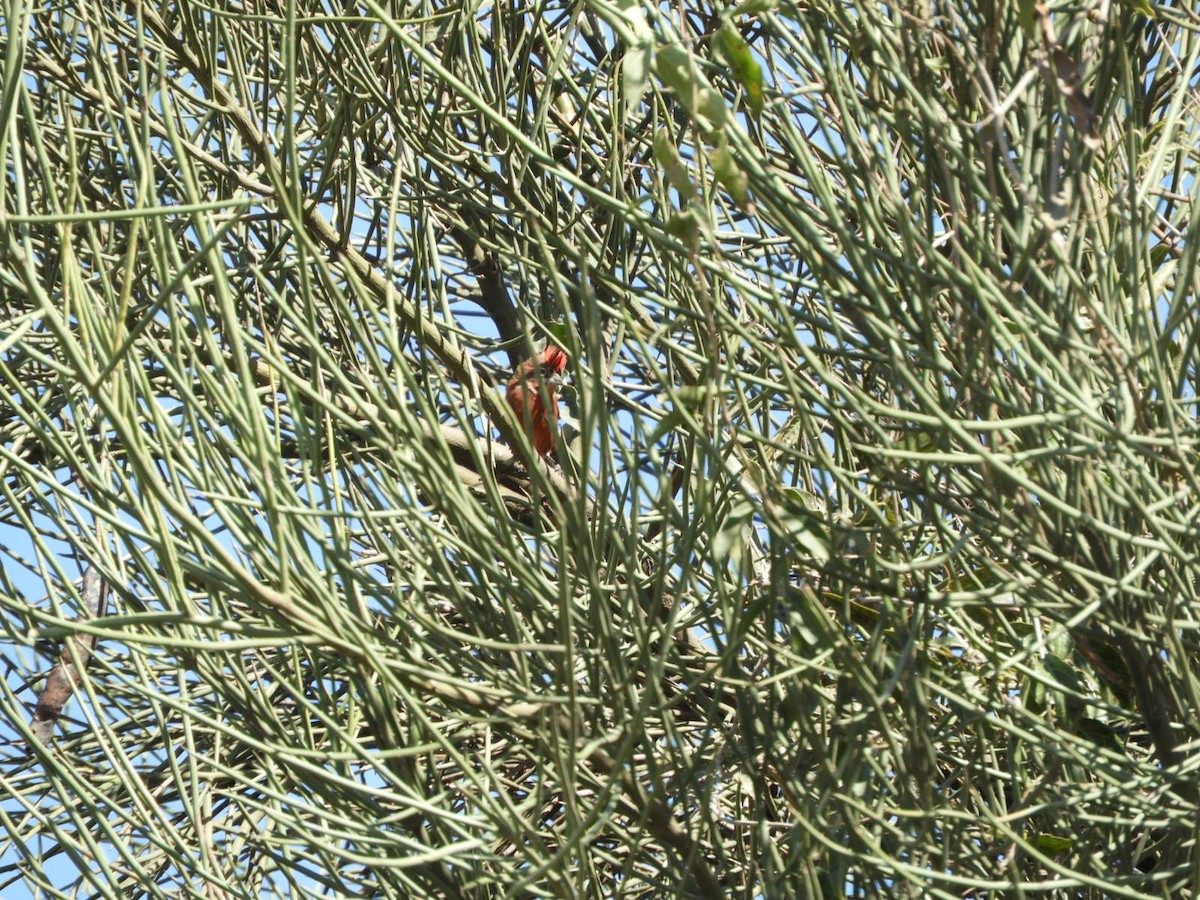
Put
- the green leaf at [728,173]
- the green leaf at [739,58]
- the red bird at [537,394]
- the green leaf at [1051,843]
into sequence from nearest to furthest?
the green leaf at [728,173]
the green leaf at [739,58]
the green leaf at [1051,843]
the red bird at [537,394]

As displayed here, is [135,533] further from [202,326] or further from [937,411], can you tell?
[937,411]

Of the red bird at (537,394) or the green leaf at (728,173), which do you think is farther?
the red bird at (537,394)

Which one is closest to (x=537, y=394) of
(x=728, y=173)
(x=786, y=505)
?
(x=786, y=505)

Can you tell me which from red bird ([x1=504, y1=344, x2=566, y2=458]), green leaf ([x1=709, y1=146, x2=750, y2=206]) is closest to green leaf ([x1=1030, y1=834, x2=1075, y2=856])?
green leaf ([x1=709, y1=146, x2=750, y2=206])

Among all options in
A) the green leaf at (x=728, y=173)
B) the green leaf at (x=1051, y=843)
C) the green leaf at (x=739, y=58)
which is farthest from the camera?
the green leaf at (x=1051, y=843)

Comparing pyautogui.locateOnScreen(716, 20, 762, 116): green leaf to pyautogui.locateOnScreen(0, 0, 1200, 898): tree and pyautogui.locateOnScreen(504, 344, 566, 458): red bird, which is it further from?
pyautogui.locateOnScreen(504, 344, 566, 458): red bird

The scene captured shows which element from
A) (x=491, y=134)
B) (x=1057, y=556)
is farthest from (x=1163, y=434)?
(x=491, y=134)

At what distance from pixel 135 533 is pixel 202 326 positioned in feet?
0.63

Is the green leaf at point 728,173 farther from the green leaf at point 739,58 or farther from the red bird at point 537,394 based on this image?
the red bird at point 537,394

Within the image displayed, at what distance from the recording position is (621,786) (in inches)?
55.7

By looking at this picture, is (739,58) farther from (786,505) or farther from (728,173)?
(786,505)

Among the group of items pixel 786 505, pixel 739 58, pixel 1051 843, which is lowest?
pixel 1051 843

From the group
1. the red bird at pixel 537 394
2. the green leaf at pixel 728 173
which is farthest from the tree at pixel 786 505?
the red bird at pixel 537 394

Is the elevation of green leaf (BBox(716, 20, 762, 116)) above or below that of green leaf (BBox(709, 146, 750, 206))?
above
